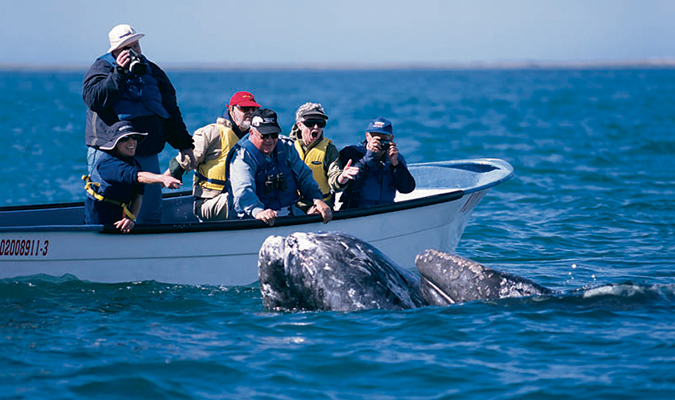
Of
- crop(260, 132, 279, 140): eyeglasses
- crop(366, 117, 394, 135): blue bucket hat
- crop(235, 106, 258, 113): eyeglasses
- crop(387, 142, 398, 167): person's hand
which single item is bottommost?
crop(387, 142, 398, 167): person's hand

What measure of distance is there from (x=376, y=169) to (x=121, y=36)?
131 inches

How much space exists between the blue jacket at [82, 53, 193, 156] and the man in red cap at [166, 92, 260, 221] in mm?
258

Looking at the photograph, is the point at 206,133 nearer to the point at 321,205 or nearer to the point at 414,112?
the point at 321,205

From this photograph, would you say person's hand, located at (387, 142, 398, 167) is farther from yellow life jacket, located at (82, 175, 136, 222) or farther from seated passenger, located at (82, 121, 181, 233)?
yellow life jacket, located at (82, 175, 136, 222)

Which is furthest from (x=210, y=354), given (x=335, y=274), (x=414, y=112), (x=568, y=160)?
(x=414, y=112)

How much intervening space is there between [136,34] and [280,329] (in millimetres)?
3654

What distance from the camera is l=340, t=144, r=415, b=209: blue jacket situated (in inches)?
381

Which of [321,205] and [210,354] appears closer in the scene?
[210,354]

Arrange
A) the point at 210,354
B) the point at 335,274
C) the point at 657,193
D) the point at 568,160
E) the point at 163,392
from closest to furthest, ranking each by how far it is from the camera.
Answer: the point at 163,392, the point at 210,354, the point at 335,274, the point at 657,193, the point at 568,160

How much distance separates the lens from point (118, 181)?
26.6 feet

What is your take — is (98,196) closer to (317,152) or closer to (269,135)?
(269,135)

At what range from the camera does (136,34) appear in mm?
8734

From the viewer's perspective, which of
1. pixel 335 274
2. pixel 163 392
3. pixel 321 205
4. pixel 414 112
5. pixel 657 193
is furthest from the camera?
pixel 414 112

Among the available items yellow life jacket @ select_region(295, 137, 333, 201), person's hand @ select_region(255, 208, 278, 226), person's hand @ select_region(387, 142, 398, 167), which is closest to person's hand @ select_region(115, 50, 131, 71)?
person's hand @ select_region(255, 208, 278, 226)
